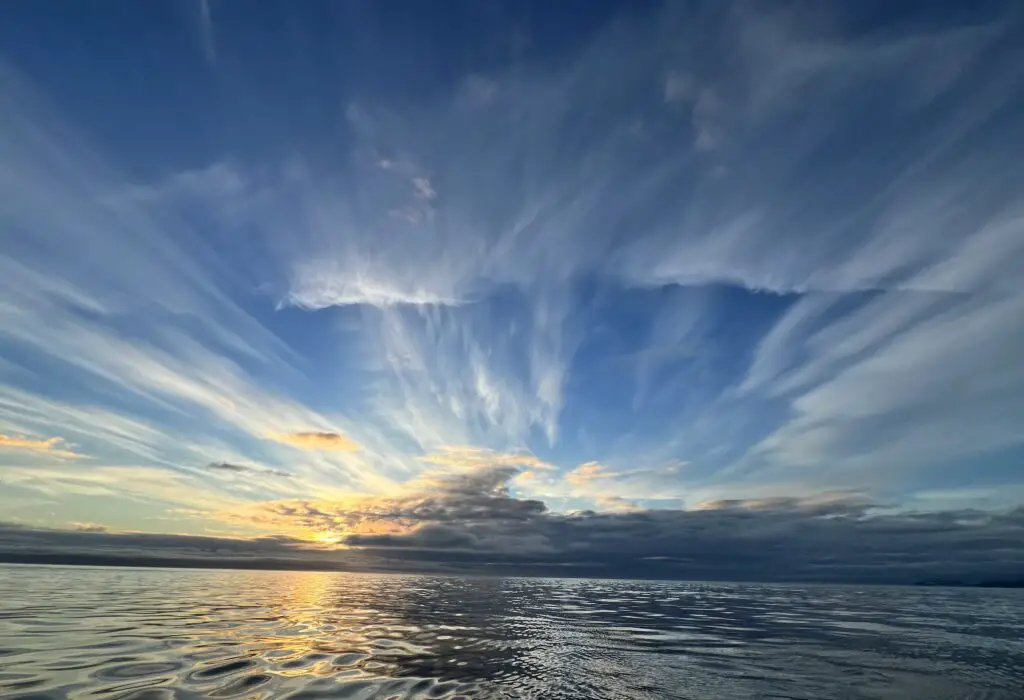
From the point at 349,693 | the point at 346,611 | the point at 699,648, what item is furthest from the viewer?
the point at 346,611

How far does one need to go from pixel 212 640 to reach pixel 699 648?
87.2 feet

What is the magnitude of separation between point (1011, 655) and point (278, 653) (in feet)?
135

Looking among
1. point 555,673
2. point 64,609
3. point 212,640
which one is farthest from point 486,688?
point 64,609

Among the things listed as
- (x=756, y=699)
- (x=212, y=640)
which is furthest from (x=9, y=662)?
(x=756, y=699)

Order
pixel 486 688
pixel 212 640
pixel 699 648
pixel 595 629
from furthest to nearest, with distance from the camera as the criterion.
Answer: pixel 595 629, pixel 699 648, pixel 212 640, pixel 486 688

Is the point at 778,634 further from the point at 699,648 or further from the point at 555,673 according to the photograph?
the point at 555,673

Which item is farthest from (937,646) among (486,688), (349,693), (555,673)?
(349,693)

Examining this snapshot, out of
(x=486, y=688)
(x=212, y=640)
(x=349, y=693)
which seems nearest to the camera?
(x=349, y=693)

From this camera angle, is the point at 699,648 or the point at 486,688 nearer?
the point at 486,688

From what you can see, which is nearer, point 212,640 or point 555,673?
point 555,673

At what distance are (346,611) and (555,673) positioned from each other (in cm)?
3019

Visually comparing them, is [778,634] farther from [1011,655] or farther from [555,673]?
[555,673]

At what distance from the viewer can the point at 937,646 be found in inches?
1280

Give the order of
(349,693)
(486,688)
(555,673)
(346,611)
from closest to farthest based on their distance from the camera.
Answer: (349,693) < (486,688) < (555,673) < (346,611)
